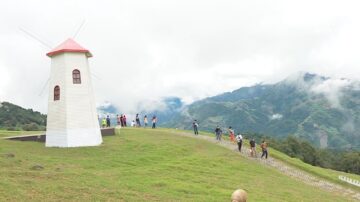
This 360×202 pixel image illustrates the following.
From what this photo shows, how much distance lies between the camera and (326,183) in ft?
116

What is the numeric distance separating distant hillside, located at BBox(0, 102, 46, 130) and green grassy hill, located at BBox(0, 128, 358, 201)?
66.3m

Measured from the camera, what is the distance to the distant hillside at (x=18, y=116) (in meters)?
100

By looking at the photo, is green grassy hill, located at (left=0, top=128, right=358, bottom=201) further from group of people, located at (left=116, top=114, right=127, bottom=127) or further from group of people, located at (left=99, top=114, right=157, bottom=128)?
group of people, located at (left=116, top=114, right=127, bottom=127)

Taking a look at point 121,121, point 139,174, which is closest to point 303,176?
point 139,174

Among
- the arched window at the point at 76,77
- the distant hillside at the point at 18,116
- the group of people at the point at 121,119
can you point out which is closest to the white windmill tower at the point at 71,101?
the arched window at the point at 76,77

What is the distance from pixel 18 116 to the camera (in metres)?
107

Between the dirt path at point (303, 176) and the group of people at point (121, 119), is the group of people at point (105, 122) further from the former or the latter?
the dirt path at point (303, 176)

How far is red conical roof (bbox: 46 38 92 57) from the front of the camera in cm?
3759

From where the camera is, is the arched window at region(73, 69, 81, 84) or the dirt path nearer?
the dirt path

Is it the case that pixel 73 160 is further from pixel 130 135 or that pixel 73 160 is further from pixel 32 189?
pixel 130 135

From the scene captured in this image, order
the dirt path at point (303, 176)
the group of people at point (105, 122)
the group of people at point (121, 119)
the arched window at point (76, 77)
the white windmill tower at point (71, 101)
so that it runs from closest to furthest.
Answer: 1. the dirt path at point (303, 176)
2. the white windmill tower at point (71, 101)
3. the arched window at point (76, 77)
4. the group of people at point (105, 122)
5. the group of people at point (121, 119)

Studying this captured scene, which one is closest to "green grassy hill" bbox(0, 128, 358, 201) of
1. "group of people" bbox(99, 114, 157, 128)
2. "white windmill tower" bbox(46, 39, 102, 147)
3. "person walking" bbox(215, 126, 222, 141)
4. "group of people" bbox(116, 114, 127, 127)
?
"white windmill tower" bbox(46, 39, 102, 147)

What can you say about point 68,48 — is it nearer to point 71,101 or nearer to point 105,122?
point 71,101

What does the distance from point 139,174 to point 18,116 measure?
88.9m
